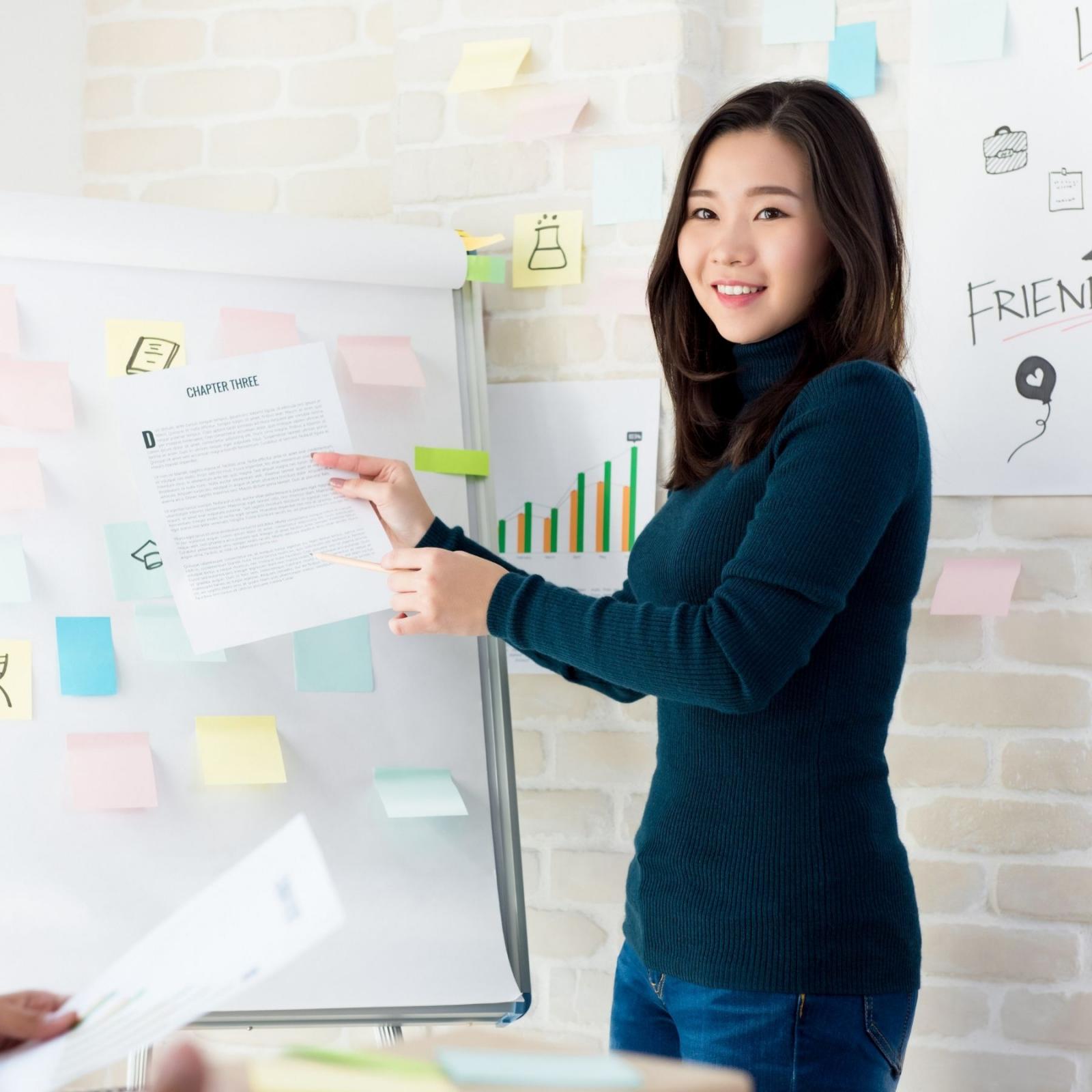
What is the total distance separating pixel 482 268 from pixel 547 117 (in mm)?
308

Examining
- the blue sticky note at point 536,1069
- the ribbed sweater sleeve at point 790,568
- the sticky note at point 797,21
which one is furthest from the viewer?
the sticky note at point 797,21

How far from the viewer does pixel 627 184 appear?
5.32 feet

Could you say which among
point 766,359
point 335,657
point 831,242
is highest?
point 831,242

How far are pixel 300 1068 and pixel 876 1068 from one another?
2.45 ft

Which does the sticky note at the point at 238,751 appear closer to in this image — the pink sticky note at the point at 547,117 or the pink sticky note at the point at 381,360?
the pink sticky note at the point at 381,360

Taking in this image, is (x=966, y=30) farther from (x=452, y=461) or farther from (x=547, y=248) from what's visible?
(x=452, y=461)

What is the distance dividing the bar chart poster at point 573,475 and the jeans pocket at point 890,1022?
2.36 ft

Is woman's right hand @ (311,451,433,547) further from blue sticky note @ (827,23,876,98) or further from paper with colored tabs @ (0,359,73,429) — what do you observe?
blue sticky note @ (827,23,876,98)

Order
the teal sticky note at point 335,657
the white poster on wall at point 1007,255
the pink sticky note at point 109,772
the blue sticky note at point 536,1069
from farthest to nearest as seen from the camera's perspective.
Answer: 1. the white poster on wall at point 1007,255
2. the teal sticky note at point 335,657
3. the pink sticky note at point 109,772
4. the blue sticky note at point 536,1069

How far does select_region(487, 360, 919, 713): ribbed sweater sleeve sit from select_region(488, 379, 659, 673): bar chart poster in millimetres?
570

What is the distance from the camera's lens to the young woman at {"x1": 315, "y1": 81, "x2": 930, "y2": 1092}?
3.26ft

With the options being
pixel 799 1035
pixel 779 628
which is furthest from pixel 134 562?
pixel 799 1035

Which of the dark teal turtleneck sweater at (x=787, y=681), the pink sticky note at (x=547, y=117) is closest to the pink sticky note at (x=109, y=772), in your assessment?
the dark teal turtleneck sweater at (x=787, y=681)

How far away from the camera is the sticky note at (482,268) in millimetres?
1487
